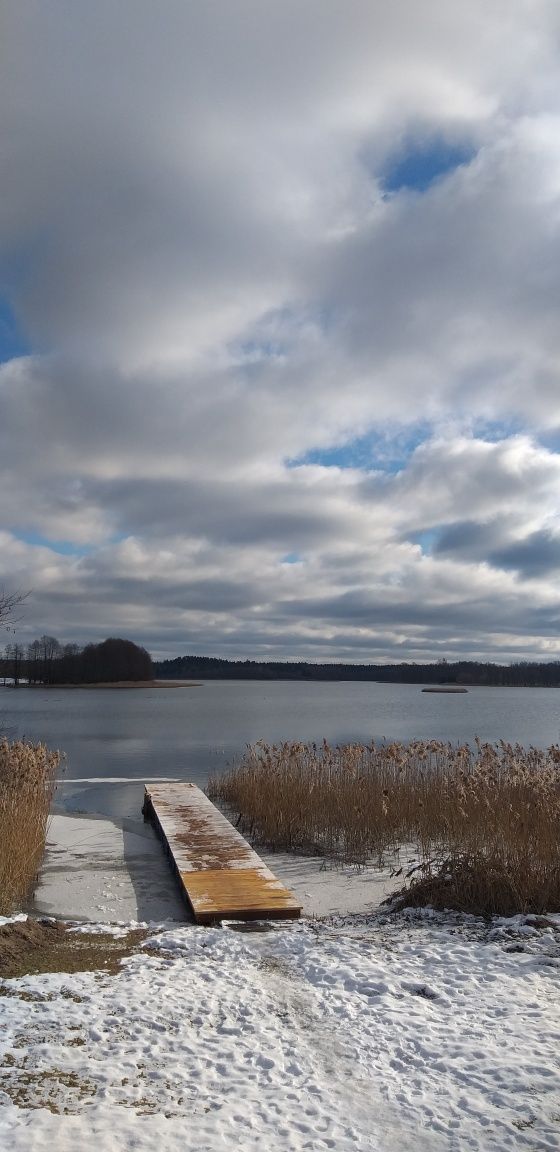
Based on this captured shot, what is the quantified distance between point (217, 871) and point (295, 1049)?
161 inches

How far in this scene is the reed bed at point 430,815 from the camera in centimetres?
663

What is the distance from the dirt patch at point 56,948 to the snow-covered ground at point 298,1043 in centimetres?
21

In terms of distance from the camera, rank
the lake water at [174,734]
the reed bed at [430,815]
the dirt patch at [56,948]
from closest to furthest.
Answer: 1. the dirt patch at [56,948]
2. the reed bed at [430,815]
3. the lake water at [174,734]

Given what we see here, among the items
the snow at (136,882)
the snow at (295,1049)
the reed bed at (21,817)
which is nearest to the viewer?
the snow at (295,1049)

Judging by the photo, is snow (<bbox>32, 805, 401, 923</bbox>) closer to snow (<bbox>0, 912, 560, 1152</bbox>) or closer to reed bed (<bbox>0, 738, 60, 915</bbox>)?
reed bed (<bbox>0, 738, 60, 915</bbox>)

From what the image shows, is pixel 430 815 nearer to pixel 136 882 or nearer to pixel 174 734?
pixel 136 882

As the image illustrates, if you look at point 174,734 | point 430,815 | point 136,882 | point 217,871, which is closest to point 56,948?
point 217,871

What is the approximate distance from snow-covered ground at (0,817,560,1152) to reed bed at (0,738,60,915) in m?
1.66

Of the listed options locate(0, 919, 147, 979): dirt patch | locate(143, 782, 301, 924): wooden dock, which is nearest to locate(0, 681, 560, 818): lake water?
locate(143, 782, 301, 924): wooden dock

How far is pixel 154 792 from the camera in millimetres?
14023

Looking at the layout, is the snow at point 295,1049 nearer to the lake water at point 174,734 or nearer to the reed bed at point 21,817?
the reed bed at point 21,817

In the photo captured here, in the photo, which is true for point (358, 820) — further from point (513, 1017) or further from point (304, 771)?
point (513, 1017)

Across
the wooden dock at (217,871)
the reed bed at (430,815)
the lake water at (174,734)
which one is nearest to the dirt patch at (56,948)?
the wooden dock at (217,871)

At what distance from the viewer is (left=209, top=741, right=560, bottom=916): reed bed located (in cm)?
663
